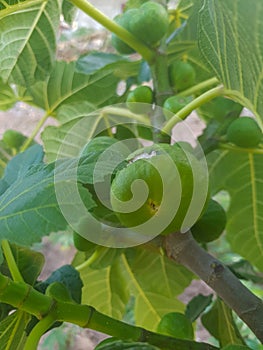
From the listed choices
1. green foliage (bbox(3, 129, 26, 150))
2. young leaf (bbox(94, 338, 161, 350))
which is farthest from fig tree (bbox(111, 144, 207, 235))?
green foliage (bbox(3, 129, 26, 150))

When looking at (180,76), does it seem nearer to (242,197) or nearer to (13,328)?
(242,197)

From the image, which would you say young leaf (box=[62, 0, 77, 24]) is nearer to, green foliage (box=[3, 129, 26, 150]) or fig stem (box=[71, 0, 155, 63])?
fig stem (box=[71, 0, 155, 63])

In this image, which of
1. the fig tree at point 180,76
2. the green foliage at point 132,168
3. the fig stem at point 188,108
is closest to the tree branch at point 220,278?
the green foliage at point 132,168

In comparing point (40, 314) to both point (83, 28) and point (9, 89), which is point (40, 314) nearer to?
point (9, 89)

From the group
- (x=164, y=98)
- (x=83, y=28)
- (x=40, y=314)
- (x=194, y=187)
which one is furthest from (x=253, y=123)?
(x=83, y=28)

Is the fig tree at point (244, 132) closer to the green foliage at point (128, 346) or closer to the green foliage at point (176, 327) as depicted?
the green foliage at point (176, 327)
